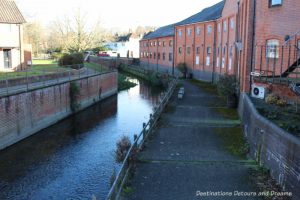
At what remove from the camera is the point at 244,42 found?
18.9m

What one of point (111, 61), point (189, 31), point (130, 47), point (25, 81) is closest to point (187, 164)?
point (25, 81)

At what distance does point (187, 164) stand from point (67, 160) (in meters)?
6.59

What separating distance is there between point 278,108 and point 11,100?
1318 cm

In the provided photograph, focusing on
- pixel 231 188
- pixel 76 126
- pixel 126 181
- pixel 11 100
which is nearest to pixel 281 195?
pixel 231 188

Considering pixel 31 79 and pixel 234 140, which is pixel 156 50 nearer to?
pixel 31 79

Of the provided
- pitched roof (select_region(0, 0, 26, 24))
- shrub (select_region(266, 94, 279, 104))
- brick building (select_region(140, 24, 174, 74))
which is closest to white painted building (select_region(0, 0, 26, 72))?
pitched roof (select_region(0, 0, 26, 24))

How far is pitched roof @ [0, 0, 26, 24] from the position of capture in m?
29.0

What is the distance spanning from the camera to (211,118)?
1898 cm

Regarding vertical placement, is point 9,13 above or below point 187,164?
above

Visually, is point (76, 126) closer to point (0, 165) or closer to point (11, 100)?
point (11, 100)

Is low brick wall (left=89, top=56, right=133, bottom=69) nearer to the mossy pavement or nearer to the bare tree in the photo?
the bare tree

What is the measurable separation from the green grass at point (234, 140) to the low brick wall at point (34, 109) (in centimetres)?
1062

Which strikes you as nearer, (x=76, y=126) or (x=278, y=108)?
(x=278, y=108)

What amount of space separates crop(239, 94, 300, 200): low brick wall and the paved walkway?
733 mm
